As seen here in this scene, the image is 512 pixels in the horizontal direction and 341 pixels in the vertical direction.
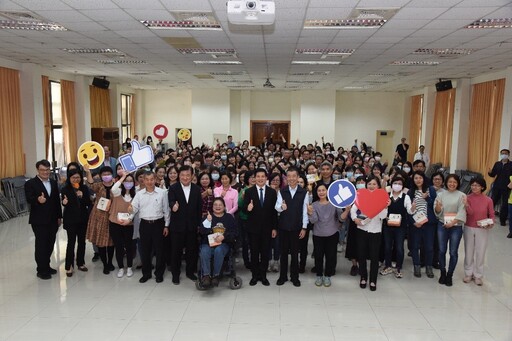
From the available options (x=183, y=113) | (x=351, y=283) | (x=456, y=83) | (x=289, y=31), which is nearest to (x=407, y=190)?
(x=351, y=283)

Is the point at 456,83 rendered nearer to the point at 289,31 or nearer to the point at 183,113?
the point at 289,31

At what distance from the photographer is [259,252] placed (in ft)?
16.3

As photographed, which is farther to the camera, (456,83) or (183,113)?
(183,113)

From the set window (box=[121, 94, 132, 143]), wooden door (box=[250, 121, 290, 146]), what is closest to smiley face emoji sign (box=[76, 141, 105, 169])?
window (box=[121, 94, 132, 143])

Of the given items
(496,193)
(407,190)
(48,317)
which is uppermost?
(407,190)

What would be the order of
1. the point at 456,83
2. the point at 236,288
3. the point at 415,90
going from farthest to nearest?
the point at 415,90 < the point at 456,83 < the point at 236,288

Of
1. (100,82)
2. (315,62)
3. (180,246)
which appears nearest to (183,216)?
(180,246)

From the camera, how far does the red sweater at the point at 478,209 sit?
4785 mm

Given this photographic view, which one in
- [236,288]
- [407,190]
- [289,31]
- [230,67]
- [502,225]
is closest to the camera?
[236,288]

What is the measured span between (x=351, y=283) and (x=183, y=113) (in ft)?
50.4

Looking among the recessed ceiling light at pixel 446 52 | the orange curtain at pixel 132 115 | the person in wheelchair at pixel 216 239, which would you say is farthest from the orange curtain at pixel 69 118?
the recessed ceiling light at pixel 446 52

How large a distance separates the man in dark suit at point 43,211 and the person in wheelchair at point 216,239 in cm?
197

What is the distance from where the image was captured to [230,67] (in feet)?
34.3

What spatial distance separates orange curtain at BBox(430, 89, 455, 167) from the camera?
13.3 metres
